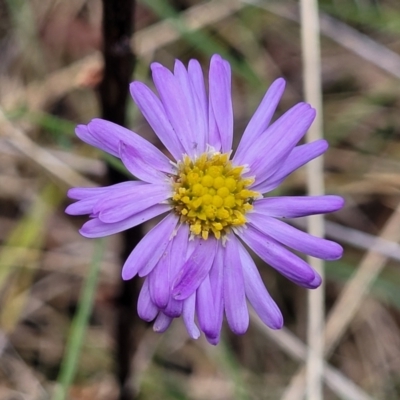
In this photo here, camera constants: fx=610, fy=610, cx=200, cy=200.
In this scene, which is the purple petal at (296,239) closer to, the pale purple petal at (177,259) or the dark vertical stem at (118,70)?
the pale purple petal at (177,259)

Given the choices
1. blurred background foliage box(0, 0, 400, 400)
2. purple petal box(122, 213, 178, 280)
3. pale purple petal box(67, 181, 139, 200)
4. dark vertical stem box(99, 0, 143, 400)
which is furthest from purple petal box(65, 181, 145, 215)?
blurred background foliage box(0, 0, 400, 400)

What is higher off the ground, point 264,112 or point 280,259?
Answer: point 264,112

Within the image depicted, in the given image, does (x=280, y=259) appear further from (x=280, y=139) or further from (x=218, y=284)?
(x=280, y=139)

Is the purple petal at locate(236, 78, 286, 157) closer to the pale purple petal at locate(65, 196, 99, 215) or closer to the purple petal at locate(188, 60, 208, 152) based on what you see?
the purple petal at locate(188, 60, 208, 152)

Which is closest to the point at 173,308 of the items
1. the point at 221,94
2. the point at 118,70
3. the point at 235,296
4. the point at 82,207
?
the point at 235,296

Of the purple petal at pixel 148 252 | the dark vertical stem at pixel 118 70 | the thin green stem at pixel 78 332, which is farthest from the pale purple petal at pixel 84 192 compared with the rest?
the thin green stem at pixel 78 332

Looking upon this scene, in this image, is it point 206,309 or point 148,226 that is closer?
point 206,309
